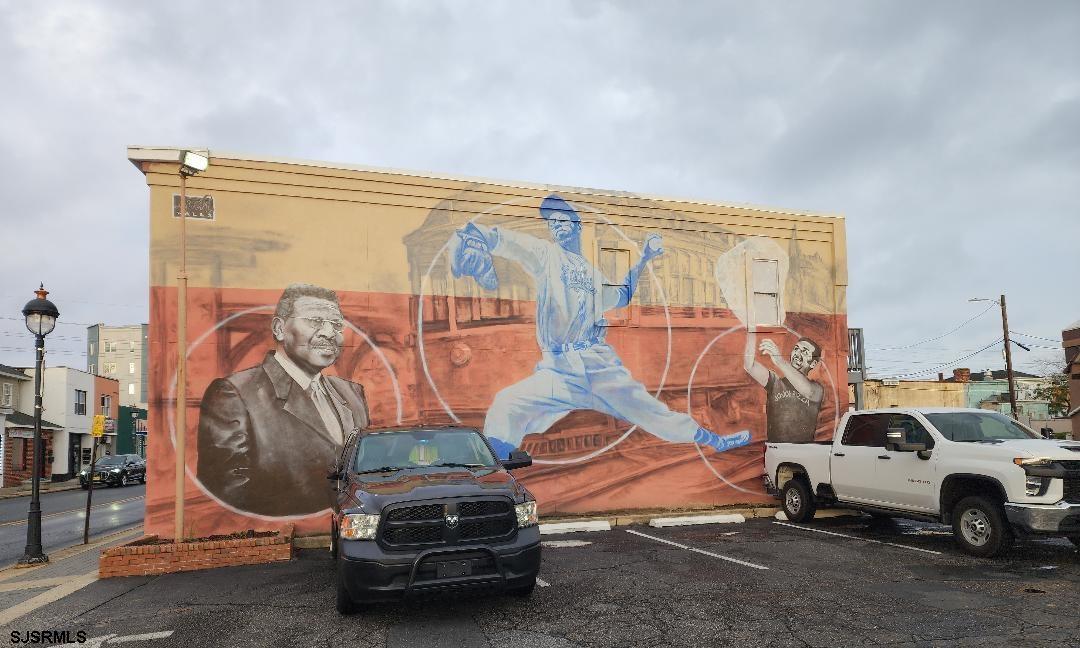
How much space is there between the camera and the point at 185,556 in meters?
8.99

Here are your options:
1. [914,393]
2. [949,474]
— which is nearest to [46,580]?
[949,474]

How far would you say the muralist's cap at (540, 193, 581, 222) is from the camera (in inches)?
535

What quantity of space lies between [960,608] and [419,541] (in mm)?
5098

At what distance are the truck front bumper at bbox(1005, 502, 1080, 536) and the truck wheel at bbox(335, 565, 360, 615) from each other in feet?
25.4

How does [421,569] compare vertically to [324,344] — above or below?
below

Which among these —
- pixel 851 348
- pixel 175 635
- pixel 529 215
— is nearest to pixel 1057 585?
pixel 175 635

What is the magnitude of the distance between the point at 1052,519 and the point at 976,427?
1951mm

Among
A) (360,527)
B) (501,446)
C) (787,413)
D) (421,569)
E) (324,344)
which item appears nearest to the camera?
(421,569)

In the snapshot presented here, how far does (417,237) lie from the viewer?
1266 cm

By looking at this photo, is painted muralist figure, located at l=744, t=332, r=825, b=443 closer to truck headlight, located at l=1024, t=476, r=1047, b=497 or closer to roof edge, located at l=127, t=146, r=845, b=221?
roof edge, located at l=127, t=146, r=845, b=221

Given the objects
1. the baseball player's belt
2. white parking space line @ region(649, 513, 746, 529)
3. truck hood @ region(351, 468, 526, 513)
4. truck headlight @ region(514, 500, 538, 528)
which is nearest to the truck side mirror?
truck hood @ region(351, 468, 526, 513)

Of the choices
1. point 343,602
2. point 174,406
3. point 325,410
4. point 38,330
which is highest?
point 38,330

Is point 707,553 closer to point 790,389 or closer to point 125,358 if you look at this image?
point 790,389

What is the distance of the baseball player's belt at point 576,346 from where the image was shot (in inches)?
525
